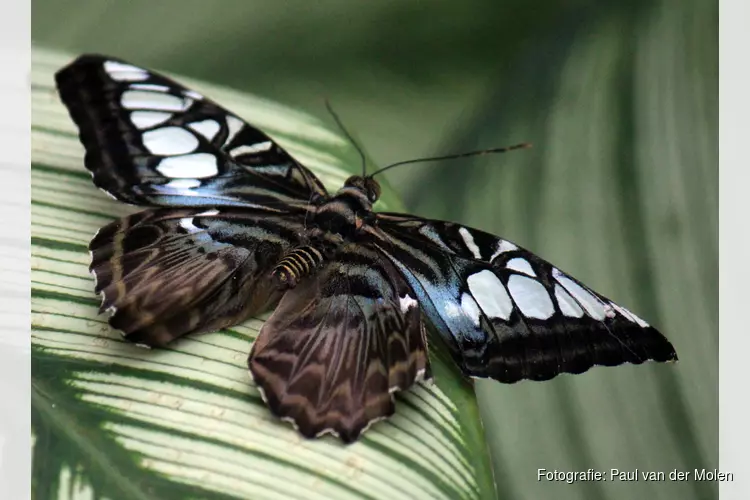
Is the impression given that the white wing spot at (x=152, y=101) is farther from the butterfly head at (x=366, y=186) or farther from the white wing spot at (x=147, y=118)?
the butterfly head at (x=366, y=186)

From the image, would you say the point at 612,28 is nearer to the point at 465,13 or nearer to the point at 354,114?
the point at 465,13

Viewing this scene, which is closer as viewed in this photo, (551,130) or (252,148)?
(252,148)

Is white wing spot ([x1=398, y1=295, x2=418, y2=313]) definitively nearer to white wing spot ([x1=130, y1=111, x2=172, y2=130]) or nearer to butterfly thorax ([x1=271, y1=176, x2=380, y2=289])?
butterfly thorax ([x1=271, y1=176, x2=380, y2=289])

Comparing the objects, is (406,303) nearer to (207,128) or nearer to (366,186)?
(366,186)

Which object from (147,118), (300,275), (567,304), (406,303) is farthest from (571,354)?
(147,118)
